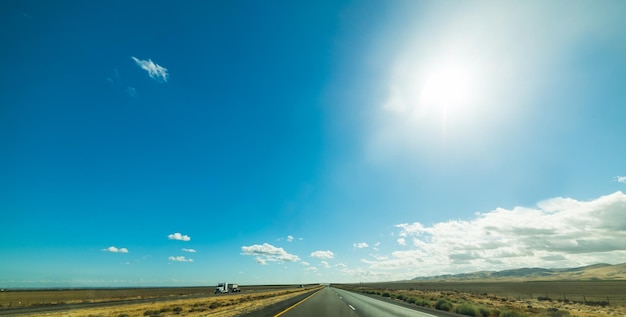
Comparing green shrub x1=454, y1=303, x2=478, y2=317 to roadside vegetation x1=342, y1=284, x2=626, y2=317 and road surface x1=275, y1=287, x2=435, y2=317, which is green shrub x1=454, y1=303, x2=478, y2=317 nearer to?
roadside vegetation x1=342, y1=284, x2=626, y2=317

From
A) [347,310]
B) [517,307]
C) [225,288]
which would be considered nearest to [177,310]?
[347,310]

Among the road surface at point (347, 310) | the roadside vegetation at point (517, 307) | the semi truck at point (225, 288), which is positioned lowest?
the semi truck at point (225, 288)

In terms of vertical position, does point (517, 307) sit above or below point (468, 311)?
below

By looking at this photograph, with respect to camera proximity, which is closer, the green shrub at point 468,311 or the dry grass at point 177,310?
the green shrub at point 468,311

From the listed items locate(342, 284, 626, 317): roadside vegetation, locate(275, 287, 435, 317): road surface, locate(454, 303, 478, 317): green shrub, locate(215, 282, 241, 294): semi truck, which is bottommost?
locate(215, 282, 241, 294): semi truck

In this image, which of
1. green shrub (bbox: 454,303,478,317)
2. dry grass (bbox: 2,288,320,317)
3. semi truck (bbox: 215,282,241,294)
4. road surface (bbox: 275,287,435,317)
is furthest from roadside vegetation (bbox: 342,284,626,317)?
semi truck (bbox: 215,282,241,294)

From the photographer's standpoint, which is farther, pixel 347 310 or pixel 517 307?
pixel 517 307

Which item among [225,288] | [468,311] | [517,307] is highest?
[468,311]

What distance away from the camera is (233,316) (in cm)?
1572

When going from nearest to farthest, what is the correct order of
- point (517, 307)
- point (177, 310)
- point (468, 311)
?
point (468, 311) → point (177, 310) → point (517, 307)

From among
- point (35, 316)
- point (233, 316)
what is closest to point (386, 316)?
point (233, 316)

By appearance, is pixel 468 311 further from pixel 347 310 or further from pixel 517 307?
pixel 517 307

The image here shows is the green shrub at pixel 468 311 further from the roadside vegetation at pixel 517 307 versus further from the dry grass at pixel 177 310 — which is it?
the dry grass at pixel 177 310

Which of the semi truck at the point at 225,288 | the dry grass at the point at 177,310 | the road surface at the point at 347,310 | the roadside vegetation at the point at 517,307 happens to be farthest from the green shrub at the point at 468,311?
the semi truck at the point at 225,288
